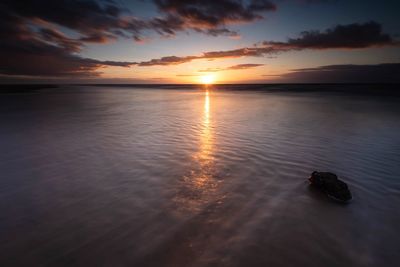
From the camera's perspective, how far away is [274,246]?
4.13 m

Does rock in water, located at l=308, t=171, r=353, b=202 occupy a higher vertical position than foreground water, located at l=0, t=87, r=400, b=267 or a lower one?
higher

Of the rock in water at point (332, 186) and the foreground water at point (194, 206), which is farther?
the rock in water at point (332, 186)

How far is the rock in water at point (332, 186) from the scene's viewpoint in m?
5.68

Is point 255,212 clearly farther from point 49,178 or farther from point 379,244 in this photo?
point 49,178

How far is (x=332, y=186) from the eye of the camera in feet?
19.2

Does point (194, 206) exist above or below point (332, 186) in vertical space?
below

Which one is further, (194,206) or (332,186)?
(332,186)

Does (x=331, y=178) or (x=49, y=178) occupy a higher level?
(x=331, y=178)

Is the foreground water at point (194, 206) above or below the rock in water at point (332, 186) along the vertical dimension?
below

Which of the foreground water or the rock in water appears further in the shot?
the rock in water

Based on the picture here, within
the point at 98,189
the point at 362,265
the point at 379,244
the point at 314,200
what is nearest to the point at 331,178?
the point at 314,200

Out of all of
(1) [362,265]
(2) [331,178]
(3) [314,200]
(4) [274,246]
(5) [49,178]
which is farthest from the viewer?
(5) [49,178]

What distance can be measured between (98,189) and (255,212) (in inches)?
156

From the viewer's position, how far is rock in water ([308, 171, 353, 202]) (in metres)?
5.68
